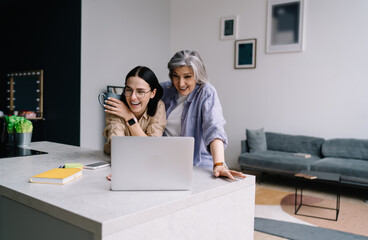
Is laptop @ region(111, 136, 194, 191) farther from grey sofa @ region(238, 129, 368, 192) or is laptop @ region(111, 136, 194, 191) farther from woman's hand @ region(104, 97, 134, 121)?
grey sofa @ region(238, 129, 368, 192)

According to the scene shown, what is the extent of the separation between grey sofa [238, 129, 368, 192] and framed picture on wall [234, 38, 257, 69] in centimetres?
125

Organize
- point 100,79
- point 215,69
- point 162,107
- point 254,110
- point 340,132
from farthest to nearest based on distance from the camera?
point 215,69 → point 254,110 → point 100,79 → point 340,132 → point 162,107

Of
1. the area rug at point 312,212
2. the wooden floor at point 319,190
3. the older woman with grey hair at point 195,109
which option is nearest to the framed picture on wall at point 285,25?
the wooden floor at point 319,190

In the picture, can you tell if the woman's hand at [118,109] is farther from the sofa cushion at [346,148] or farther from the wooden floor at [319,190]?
the sofa cushion at [346,148]

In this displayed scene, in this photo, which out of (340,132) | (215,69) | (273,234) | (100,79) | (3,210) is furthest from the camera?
(215,69)

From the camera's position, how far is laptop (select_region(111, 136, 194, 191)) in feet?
3.69

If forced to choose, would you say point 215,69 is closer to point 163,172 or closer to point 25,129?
point 25,129

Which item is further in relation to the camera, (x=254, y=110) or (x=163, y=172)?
(x=254, y=110)

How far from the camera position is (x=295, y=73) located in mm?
5176

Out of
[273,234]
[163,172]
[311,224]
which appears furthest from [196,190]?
[311,224]

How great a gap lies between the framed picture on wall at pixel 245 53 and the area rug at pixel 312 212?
91.9 inches

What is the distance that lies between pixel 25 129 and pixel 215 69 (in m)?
A: 4.21

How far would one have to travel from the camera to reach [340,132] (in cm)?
479

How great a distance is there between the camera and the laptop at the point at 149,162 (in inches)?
44.3
